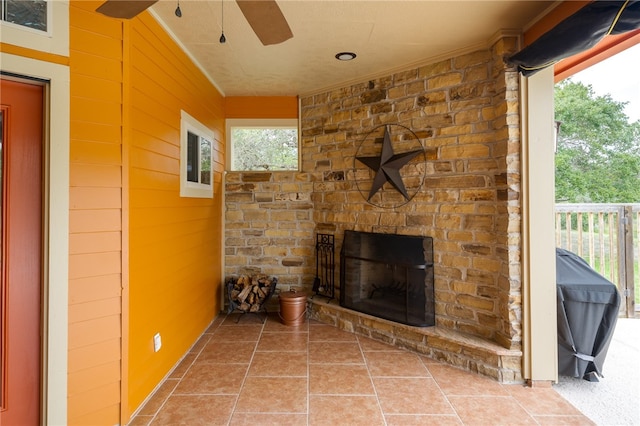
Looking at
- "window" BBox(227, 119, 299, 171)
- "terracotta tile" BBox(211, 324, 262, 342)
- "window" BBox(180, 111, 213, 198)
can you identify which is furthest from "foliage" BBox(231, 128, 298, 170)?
"terracotta tile" BBox(211, 324, 262, 342)

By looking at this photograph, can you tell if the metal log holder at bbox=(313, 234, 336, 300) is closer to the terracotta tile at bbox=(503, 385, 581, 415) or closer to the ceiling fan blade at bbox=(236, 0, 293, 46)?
the terracotta tile at bbox=(503, 385, 581, 415)

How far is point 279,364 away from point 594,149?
559 centimetres

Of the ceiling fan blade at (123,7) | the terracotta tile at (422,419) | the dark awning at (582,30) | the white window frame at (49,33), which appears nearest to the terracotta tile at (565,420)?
the terracotta tile at (422,419)


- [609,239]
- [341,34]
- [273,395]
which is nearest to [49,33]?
[341,34]

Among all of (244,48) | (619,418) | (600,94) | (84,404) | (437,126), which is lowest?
(619,418)

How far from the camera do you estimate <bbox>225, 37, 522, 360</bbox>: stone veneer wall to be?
2.38m

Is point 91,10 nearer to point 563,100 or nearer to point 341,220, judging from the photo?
point 341,220

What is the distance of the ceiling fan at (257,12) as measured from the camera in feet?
3.68

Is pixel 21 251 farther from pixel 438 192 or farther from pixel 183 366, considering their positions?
pixel 438 192

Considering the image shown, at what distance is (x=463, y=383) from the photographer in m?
2.33

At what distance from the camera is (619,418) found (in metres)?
1.95

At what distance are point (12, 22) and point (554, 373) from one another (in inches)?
154

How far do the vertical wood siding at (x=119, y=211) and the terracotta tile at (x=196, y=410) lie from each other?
0.20 metres

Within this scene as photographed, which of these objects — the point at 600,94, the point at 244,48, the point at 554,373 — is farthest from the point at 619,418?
the point at 600,94
